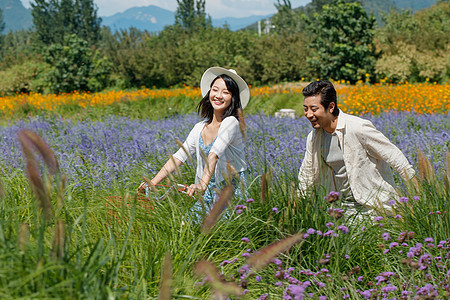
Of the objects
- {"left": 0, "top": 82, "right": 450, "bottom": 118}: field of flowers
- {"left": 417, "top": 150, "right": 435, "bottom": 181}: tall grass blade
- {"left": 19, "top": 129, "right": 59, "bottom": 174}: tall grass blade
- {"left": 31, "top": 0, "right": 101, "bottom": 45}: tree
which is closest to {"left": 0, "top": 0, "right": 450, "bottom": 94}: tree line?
{"left": 0, "top": 82, "right": 450, "bottom": 118}: field of flowers

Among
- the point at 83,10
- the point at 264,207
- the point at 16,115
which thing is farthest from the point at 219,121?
the point at 83,10

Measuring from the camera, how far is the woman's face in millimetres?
3463

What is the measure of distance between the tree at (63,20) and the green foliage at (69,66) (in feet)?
46.3

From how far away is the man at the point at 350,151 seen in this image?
10.4ft

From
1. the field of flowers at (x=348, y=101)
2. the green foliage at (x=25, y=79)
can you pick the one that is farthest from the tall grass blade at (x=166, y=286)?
the green foliage at (x=25, y=79)

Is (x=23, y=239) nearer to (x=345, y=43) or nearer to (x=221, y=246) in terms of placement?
(x=221, y=246)

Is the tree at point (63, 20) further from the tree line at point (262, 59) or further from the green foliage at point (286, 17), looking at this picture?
the green foliage at point (286, 17)

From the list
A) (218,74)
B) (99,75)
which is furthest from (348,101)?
(99,75)

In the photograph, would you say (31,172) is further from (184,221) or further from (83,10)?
(83,10)

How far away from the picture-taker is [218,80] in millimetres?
3521

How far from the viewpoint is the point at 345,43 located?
18672mm

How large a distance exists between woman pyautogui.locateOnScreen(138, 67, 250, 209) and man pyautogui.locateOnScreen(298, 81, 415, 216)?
1.75 ft

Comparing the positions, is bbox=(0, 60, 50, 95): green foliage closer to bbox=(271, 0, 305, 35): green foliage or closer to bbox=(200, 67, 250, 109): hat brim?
bbox=(200, 67, 250, 109): hat brim

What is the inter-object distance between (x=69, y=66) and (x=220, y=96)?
56.7 feet
